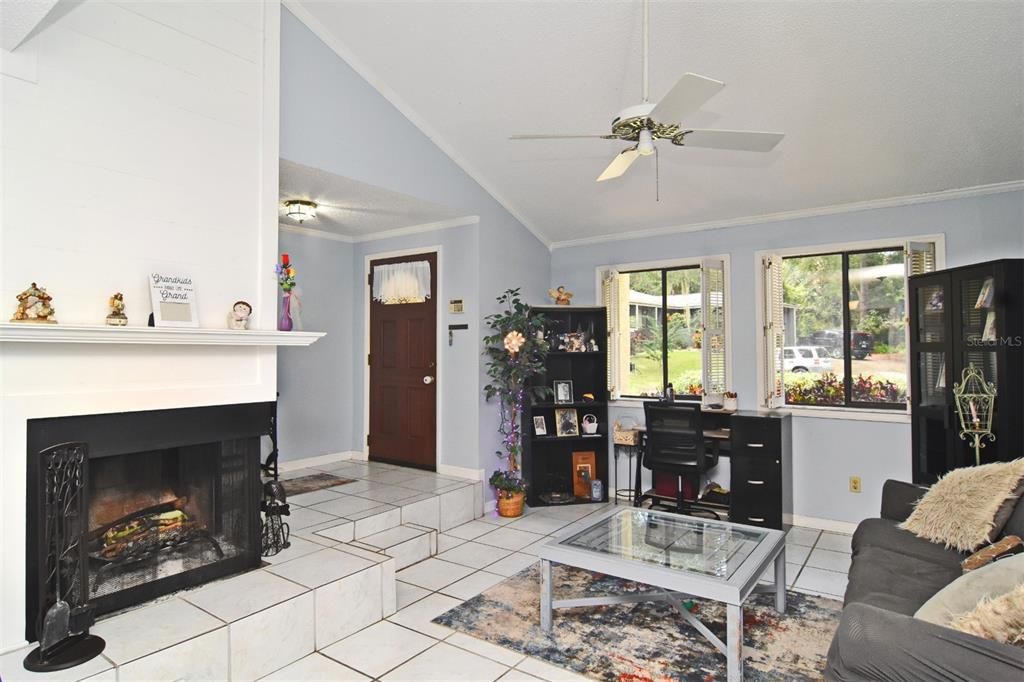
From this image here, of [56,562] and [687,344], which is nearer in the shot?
[56,562]

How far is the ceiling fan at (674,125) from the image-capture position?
217cm

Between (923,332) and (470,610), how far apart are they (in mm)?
3554

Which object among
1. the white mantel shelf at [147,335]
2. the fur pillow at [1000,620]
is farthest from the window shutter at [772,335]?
the white mantel shelf at [147,335]

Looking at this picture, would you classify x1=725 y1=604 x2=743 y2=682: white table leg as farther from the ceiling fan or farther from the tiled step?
the tiled step

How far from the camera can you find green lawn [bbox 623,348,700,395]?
17.8 feet

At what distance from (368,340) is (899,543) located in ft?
15.2

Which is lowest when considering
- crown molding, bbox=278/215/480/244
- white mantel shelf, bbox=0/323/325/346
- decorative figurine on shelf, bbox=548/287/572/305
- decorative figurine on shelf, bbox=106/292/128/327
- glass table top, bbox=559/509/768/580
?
glass table top, bbox=559/509/768/580

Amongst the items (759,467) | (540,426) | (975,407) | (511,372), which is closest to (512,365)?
(511,372)

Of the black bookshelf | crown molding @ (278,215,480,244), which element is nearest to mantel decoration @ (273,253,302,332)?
crown molding @ (278,215,480,244)

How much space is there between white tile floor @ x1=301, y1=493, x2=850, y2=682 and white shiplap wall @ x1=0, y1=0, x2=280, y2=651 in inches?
53.9

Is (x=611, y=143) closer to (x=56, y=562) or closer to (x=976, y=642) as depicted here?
(x=976, y=642)

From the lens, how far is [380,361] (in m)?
5.79

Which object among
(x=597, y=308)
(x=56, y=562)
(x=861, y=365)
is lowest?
(x=56, y=562)

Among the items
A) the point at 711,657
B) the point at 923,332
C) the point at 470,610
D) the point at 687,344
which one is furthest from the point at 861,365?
the point at 470,610
